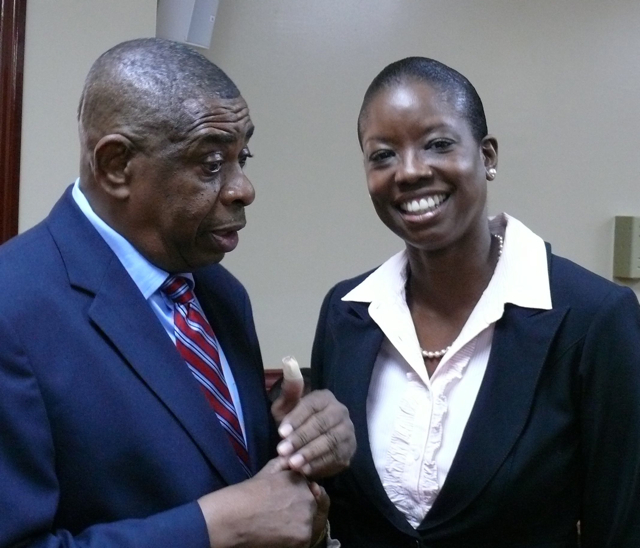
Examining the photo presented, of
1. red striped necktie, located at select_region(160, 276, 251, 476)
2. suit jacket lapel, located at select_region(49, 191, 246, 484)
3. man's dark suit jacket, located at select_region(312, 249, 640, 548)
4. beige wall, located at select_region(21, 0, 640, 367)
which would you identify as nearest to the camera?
suit jacket lapel, located at select_region(49, 191, 246, 484)

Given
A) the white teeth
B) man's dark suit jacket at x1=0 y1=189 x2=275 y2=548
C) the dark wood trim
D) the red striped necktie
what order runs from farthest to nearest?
the dark wood trim, the white teeth, the red striped necktie, man's dark suit jacket at x1=0 y1=189 x2=275 y2=548

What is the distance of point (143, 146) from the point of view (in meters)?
1.08

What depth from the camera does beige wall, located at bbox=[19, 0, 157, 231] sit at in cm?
188

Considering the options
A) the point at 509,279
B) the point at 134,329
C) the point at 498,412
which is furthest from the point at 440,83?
the point at 134,329

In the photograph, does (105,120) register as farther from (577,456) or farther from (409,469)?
(577,456)

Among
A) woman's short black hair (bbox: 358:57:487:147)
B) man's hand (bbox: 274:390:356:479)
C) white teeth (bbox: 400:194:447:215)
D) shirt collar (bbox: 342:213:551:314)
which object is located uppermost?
woman's short black hair (bbox: 358:57:487:147)

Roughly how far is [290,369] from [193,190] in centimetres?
31

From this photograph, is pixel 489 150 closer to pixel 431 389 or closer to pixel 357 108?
pixel 431 389

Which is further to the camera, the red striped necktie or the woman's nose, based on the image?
the woman's nose

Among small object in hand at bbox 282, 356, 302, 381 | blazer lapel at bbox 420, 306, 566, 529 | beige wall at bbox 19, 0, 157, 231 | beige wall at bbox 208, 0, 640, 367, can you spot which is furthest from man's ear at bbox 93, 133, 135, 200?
beige wall at bbox 208, 0, 640, 367

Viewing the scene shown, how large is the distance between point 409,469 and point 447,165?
0.55 metres

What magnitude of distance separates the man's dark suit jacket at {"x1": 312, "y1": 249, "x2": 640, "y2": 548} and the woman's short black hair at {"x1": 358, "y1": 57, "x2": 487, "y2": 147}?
0.35 m

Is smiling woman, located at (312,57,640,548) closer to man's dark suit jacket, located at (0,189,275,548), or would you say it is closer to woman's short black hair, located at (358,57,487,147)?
Answer: woman's short black hair, located at (358,57,487,147)

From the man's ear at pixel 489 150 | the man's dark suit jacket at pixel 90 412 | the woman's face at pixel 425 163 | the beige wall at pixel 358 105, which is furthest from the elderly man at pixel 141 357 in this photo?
the beige wall at pixel 358 105
